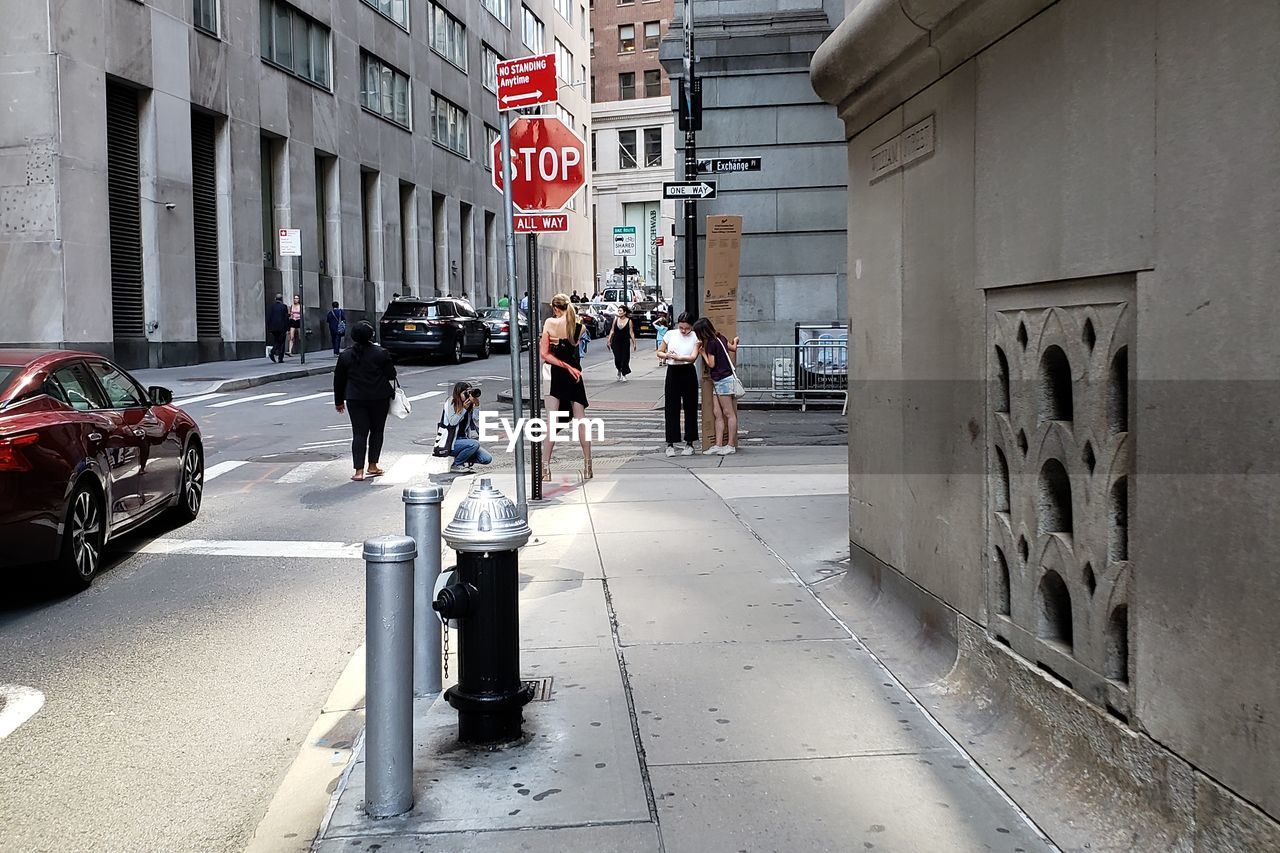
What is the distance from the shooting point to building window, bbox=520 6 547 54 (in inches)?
2507

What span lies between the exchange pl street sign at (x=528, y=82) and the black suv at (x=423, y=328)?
81.4 feet

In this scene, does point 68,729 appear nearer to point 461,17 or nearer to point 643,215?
point 461,17

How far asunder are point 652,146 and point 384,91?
4289 cm

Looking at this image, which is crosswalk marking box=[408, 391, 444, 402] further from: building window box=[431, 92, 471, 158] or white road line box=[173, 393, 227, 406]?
building window box=[431, 92, 471, 158]

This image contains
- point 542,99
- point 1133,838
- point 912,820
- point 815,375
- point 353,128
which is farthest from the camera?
point 353,128

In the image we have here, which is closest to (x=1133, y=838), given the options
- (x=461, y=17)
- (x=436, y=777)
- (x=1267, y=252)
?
(x=1267, y=252)

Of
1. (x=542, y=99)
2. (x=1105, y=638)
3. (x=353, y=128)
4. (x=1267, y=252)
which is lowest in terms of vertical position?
(x=1105, y=638)

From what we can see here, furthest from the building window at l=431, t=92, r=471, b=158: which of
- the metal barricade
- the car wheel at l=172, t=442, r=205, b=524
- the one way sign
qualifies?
the car wheel at l=172, t=442, r=205, b=524

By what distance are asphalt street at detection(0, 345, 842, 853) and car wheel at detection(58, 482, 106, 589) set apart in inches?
6.3

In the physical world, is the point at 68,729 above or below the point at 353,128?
below

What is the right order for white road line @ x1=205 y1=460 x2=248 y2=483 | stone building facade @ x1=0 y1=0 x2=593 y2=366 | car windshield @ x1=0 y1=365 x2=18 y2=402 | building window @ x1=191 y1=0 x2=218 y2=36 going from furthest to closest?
1. building window @ x1=191 y1=0 x2=218 y2=36
2. stone building facade @ x1=0 y1=0 x2=593 y2=366
3. white road line @ x1=205 y1=460 x2=248 y2=483
4. car windshield @ x1=0 y1=365 x2=18 y2=402

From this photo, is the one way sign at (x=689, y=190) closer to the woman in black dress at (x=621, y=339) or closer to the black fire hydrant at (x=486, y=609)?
the black fire hydrant at (x=486, y=609)

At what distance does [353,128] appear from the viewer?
41438 mm

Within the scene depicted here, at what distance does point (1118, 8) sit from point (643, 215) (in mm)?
87000
